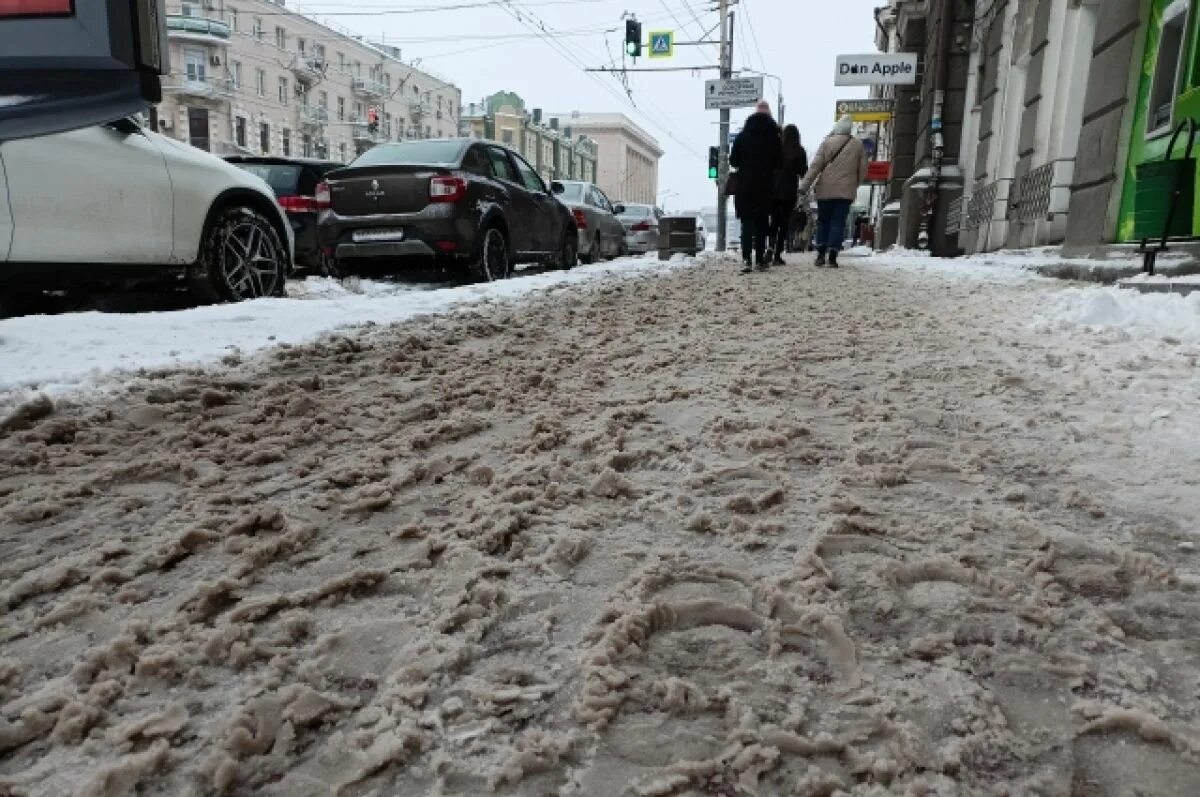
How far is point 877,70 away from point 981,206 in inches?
195

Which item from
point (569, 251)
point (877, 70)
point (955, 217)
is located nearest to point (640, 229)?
point (877, 70)

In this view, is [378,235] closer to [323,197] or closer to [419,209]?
[419,209]

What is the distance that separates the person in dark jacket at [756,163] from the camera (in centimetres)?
905

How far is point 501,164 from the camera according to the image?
883 centimetres

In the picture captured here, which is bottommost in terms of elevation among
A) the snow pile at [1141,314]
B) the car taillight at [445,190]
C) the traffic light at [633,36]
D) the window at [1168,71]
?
the snow pile at [1141,314]

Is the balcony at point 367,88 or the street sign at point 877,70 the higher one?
the balcony at point 367,88

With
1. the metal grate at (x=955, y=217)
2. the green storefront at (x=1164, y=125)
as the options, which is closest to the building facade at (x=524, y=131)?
the metal grate at (x=955, y=217)

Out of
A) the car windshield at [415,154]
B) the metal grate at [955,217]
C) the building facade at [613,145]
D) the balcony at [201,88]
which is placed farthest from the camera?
the building facade at [613,145]

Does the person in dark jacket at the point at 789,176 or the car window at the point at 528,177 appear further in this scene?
the person in dark jacket at the point at 789,176

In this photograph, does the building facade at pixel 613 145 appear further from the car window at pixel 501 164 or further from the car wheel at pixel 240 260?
the car wheel at pixel 240 260

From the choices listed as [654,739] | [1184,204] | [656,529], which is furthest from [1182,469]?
[1184,204]

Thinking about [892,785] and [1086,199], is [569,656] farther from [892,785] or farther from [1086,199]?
[1086,199]

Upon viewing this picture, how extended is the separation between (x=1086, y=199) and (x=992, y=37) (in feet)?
21.6

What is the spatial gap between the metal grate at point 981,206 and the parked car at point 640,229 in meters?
7.93
